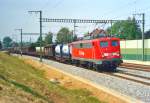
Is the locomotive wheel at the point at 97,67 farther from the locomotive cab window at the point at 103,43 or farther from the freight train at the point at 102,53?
the locomotive cab window at the point at 103,43

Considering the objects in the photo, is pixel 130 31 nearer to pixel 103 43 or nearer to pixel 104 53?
pixel 103 43

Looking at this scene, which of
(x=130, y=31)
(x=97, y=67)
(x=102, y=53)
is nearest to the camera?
(x=102, y=53)

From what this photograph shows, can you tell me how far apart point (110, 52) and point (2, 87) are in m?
25.8

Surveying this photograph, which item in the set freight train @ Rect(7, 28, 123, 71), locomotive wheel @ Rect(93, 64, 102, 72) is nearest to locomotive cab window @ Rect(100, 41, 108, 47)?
freight train @ Rect(7, 28, 123, 71)

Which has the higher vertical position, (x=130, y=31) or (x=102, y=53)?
(x=130, y=31)

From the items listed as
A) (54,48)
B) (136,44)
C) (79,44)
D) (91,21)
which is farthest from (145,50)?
(79,44)

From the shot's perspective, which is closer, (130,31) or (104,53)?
(104,53)


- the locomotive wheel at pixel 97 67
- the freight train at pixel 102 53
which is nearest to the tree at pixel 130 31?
the freight train at pixel 102 53

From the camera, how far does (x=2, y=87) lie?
12328 mm

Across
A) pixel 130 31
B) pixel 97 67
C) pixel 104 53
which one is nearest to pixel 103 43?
pixel 104 53

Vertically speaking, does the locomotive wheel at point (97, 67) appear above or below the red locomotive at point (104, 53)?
below

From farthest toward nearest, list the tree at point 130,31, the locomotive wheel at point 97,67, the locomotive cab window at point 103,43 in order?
the tree at point 130,31
the locomotive wheel at point 97,67
the locomotive cab window at point 103,43

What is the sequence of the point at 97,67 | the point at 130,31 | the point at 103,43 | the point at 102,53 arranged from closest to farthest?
1. the point at 102,53
2. the point at 103,43
3. the point at 97,67
4. the point at 130,31

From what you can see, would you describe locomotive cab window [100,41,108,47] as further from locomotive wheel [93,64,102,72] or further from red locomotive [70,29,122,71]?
locomotive wheel [93,64,102,72]
